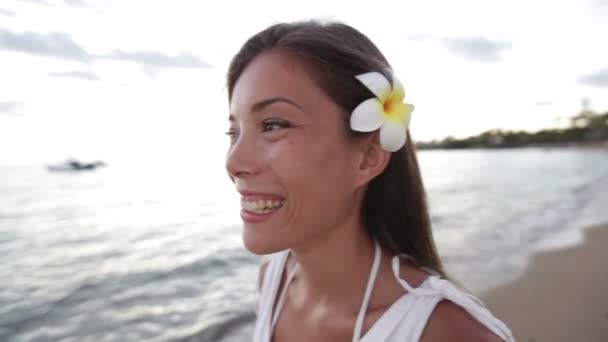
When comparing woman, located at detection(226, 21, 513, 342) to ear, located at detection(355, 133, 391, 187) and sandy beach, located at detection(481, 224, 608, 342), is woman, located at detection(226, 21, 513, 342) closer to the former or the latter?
ear, located at detection(355, 133, 391, 187)

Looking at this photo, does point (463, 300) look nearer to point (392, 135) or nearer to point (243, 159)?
point (392, 135)

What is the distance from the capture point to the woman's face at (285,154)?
179cm

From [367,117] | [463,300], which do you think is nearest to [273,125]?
[367,117]

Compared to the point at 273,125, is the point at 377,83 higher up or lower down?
higher up

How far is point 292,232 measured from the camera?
6.05 feet

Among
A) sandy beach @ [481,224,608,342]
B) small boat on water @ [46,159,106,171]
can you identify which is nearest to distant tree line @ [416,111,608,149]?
small boat on water @ [46,159,106,171]

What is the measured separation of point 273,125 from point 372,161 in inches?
18.8

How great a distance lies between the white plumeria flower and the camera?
5.87 feet

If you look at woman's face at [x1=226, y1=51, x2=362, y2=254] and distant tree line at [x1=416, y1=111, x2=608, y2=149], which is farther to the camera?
distant tree line at [x1=416, y1=111, x2=608, y2=149]

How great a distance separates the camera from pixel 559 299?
5688 mm

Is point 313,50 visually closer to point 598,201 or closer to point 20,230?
point 20,230

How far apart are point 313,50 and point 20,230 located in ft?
46.9

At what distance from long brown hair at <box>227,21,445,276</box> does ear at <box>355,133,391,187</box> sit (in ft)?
0.37

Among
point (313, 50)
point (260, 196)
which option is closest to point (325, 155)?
point (260, 196)
